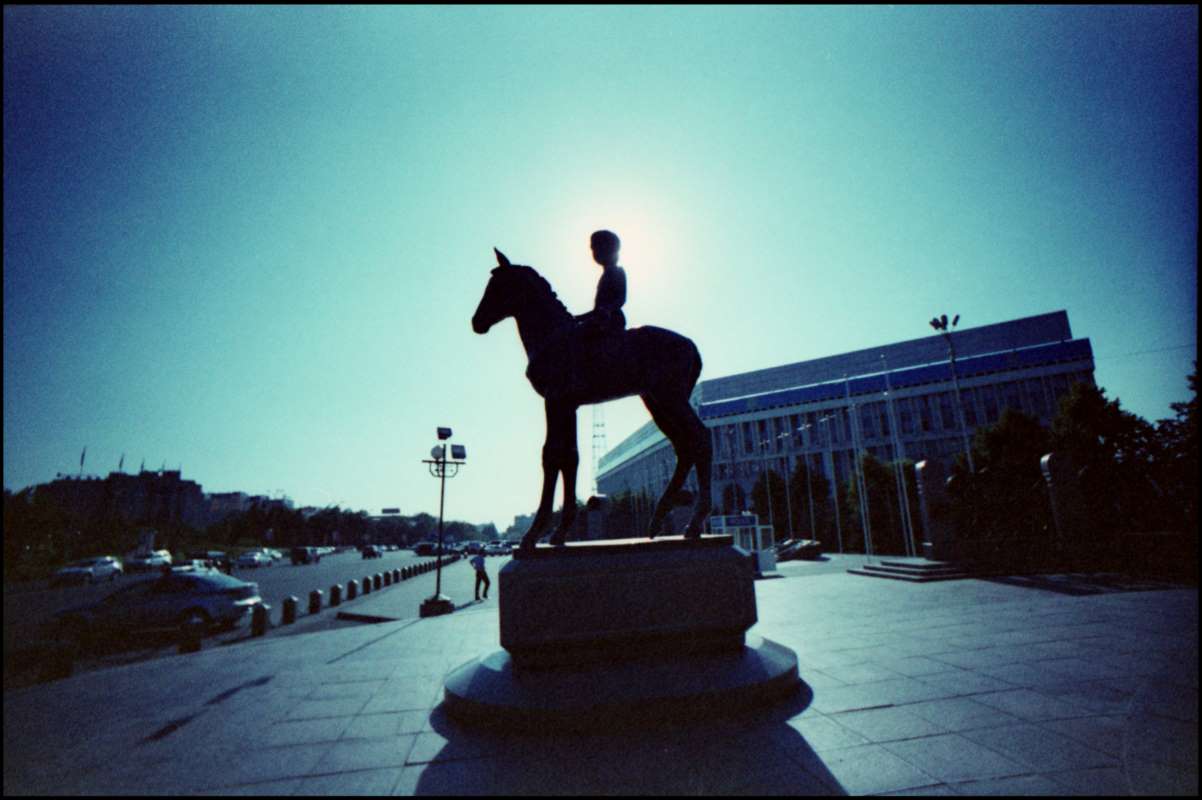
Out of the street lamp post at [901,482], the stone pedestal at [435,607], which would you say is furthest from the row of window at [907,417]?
the stone pedestal at [435,607]

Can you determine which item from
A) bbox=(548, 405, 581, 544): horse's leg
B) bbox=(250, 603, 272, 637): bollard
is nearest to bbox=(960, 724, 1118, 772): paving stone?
bbox=(548, 405, 581, 544): horse's leg

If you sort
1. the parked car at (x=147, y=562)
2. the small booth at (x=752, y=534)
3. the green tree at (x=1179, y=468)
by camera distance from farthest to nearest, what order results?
the parked car at (x=147, y=562) → the small booth at (x=752, y=534) → the green tree at (x=1179, y=468)

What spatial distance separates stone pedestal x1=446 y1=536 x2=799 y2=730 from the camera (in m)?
3.91

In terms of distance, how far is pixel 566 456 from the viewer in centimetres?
530

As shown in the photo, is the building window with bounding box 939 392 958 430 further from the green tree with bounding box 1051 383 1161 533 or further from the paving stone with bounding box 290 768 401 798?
the paving stone with bounding box 290 768 401 798

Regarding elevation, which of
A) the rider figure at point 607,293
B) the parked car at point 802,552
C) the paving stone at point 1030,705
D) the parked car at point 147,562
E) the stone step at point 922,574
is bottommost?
the parked car at point 802,552

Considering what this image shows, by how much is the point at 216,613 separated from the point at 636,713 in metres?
15.1

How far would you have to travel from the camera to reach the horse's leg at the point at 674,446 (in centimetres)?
549

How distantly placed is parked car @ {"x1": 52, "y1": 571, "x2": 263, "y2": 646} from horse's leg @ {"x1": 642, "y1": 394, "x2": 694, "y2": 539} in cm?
1247

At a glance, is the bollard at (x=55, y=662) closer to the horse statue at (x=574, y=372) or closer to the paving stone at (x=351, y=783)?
the paving stone at (x=351, y=783)

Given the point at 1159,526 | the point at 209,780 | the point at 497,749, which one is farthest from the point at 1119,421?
the point at 209,780

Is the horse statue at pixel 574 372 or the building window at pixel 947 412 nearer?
the horse statue at pixel 574 372

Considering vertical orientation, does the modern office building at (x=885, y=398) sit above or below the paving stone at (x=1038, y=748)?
above

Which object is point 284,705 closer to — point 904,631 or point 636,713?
point 636,713
